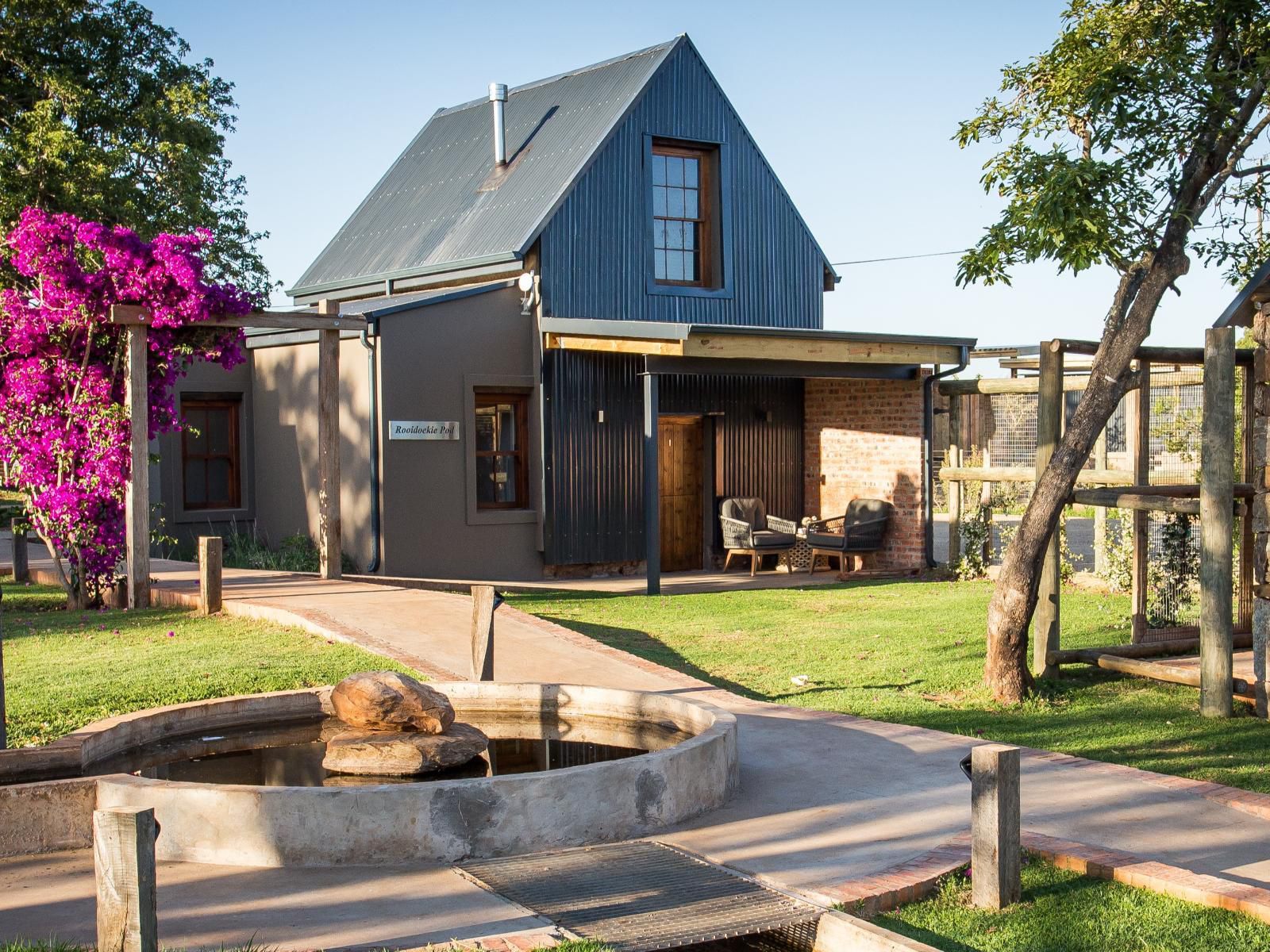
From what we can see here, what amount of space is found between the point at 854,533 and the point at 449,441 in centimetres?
534

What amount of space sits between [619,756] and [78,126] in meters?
16.8

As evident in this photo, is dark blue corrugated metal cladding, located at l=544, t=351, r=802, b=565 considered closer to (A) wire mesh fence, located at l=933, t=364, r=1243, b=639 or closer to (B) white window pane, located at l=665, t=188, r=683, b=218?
(B) white window pane, located at l=665, t=188, r=683, b=218

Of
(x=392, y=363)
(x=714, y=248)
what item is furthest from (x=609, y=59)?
(x=392, y=363)

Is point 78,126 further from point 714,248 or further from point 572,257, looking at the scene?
point 714,248

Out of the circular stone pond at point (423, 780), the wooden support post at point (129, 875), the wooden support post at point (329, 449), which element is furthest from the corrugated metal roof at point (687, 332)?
the wooden support post at point (129, 875)

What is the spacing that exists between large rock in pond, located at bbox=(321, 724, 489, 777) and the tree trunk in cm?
416

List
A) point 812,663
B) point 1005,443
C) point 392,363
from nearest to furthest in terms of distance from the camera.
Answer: point 812,663, point 392,363, point 1005,443

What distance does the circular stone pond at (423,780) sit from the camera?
19.2ft

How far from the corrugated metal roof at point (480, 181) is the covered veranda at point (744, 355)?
214 centimetres

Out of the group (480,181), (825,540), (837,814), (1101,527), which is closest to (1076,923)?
(837,814)

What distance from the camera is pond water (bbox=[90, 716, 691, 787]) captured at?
7035mm

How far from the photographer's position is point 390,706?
7.14 metres

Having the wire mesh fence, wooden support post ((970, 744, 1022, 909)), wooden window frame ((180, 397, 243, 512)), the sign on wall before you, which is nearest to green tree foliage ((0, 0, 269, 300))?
wooden window frame ((180, 397, 243, 512))

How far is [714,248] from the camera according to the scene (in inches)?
768
